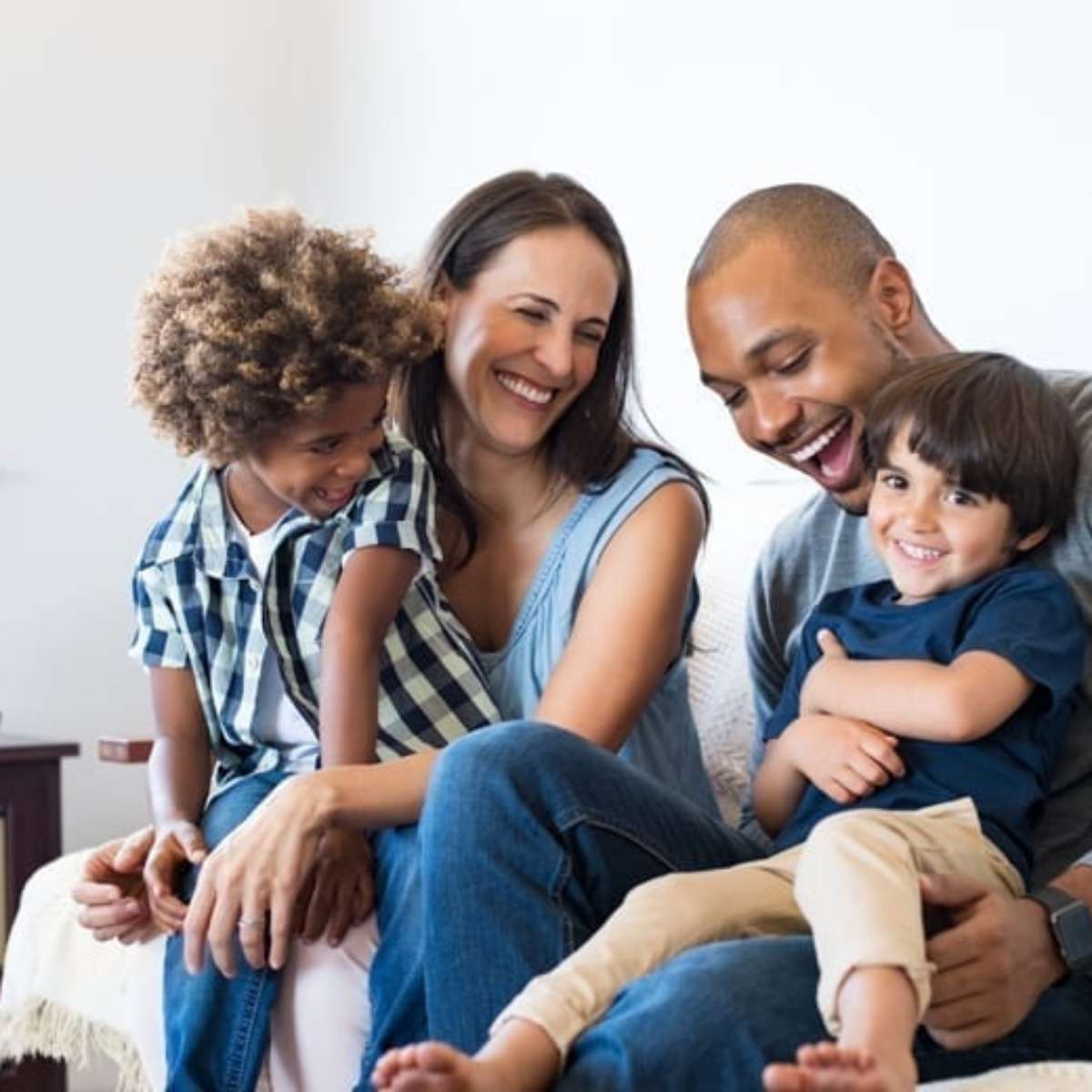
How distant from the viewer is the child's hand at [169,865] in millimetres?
1568

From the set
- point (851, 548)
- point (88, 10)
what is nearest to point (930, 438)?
point (851, 548)

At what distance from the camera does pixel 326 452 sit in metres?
1.61

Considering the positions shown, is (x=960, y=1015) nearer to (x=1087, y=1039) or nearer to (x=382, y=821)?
(x=1087, y=1039)

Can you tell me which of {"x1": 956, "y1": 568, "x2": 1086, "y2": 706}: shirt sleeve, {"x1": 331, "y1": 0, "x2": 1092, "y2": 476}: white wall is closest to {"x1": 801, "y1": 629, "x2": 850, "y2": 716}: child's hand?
{"x1": 956, "y1": 568, "x2": 1086, "y2": 706}: shirt sleeve

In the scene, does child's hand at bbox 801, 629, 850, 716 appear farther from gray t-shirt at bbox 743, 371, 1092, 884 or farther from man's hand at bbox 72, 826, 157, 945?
man's hand at bbox 72, 826, 157, 945

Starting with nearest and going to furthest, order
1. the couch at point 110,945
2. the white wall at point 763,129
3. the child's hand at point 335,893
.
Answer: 1. the child's hand at point 335,893
2. the couch at point 110,945
3. the white wall at point 763,129

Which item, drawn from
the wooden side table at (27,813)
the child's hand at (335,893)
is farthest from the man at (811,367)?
the wooden side table at (27,813)

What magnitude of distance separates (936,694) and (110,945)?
997mm

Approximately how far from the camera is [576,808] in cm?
131

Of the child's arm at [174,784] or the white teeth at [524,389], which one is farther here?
the white teeth at [524,389]

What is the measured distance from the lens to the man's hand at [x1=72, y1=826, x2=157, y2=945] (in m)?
1.63

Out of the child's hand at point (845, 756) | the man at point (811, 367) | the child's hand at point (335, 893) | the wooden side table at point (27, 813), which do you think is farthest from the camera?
the wooden side table at point (27, 813)

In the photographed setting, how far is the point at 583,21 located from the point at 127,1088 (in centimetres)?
172

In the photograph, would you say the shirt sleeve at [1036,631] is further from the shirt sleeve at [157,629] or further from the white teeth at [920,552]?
the shirt sleeve at [157,629]
